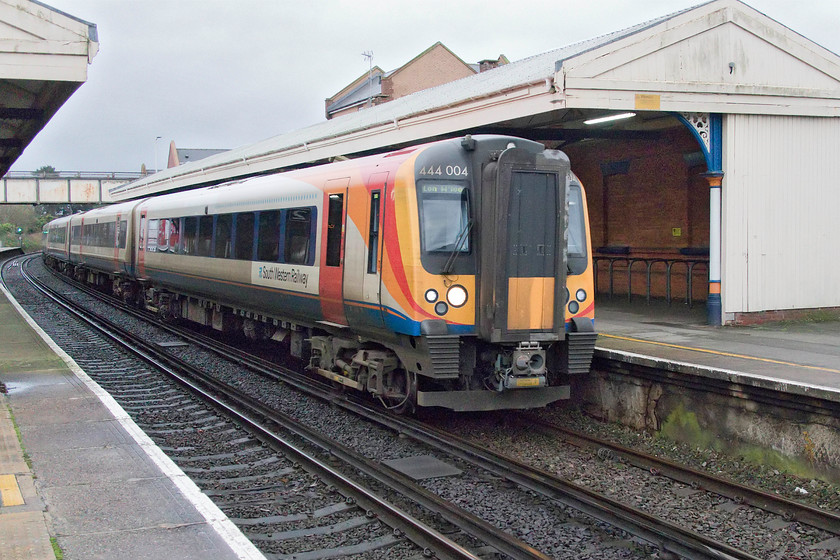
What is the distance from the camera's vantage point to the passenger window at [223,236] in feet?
43.4

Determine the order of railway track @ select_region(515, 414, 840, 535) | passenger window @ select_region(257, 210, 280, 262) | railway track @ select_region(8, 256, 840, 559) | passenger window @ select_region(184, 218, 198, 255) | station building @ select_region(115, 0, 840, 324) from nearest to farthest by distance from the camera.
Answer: railway track @ select_region(8, 256, 840, 559) → railway track @ select_region(515, 414, 840, 535) → passenger window @ select_region(257, 210, 280, 262) → station building @ select_region(115, 0, 840, 324) → passenger window @ select_region(184, 218, 198, 255)

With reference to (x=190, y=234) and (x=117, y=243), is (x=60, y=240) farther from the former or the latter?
(x=190, y=234)

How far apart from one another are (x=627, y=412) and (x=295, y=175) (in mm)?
5530

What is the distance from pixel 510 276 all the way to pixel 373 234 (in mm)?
1642

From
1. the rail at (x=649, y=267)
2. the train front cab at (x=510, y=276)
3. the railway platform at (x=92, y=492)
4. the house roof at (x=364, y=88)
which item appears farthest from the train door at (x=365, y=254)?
the house roof at (x=364, y=88)

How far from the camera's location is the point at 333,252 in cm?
955

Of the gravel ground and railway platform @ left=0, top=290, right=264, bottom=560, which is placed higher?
railway platform @ left=0, top=290, right=264, bottom=560

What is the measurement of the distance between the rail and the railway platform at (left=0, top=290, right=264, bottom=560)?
11.2 metres

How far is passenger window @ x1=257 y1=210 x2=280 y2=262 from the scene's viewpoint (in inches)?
444

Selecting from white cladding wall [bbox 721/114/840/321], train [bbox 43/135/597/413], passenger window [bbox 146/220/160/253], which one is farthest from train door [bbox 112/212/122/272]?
white cladding wall [bbox 721/114/840/321]

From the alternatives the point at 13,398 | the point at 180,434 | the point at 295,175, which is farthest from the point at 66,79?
the point at 180,434

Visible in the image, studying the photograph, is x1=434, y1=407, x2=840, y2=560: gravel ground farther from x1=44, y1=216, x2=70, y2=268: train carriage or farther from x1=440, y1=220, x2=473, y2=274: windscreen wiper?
x1=44, y1=216, x2=70, y2=268: train carriage

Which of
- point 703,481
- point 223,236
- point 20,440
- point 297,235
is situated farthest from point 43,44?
point 703,481

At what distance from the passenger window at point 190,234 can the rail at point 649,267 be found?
9056 mm
